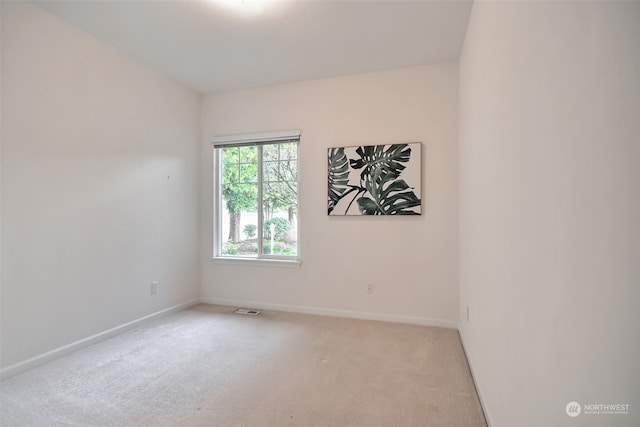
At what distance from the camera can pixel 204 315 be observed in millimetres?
3705

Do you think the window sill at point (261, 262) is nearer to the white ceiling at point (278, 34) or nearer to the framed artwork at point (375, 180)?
the framed artwork at point (375, 180)

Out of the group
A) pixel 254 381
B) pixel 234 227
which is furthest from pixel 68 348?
pixel 234 227

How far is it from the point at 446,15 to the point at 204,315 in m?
3.76

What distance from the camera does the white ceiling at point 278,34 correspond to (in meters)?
2.45

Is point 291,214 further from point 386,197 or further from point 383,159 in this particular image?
point 383,159

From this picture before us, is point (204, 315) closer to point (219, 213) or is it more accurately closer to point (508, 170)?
point (219, 213)

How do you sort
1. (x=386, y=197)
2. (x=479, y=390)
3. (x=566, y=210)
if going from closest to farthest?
(x=566, y=210) → (x=479, y=390) → (x=386, y=197)

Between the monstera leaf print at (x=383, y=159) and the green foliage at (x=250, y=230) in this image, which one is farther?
the green foliage at (x=250, y=230)

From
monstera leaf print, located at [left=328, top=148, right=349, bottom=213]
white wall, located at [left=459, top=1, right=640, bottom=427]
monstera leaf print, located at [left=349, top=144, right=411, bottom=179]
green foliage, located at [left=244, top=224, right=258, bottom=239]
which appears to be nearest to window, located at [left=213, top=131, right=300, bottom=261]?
green foliage, located at [left=244, top=224, right=258, bottom=239]

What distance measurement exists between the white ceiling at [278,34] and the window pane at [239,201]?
1013 millimetres

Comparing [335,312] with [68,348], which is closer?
[68,348]

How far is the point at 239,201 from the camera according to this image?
13.7 ft

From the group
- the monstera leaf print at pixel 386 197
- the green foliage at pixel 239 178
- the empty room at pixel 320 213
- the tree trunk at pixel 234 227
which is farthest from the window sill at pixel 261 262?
the monstera leaf print at pixel 386 197

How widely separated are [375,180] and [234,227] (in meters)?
1.95
